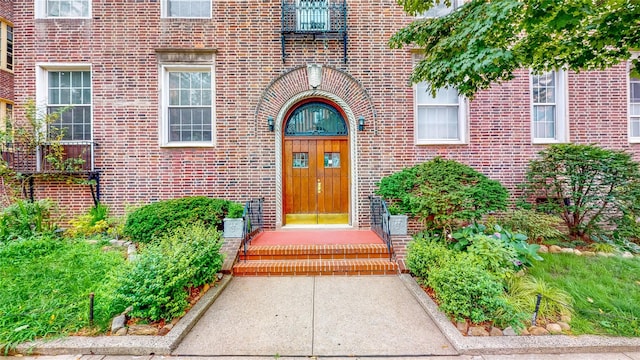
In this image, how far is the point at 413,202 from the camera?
16.7 feet

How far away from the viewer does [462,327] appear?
3.06 metres

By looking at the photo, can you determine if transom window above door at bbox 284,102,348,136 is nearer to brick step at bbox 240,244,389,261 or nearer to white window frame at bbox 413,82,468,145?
white window frame at bbox 413,82,468,145

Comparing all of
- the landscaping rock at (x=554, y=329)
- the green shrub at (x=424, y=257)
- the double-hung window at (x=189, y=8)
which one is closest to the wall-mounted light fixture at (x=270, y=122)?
the double-hung window at (x=189, y=8)

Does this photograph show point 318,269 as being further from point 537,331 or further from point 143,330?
point 537,331

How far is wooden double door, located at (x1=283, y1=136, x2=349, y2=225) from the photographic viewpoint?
698 cm

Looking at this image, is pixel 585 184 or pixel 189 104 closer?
pixel 585 184

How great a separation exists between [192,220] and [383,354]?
434cm

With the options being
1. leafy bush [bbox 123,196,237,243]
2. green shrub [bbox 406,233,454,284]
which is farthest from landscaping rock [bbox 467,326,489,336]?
leafy bush [bbox 123,196,237,243]

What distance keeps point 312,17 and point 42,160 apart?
7.71 metres

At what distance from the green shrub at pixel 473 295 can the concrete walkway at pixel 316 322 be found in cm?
40

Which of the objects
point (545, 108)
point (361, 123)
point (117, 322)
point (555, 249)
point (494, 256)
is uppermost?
point (545, 108)

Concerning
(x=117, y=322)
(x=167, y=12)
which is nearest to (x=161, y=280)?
(x=117, y=322)

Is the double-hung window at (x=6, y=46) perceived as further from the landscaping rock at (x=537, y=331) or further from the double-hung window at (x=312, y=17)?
the landscaping rock at (x=537, y=331)

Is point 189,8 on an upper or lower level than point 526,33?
upper
